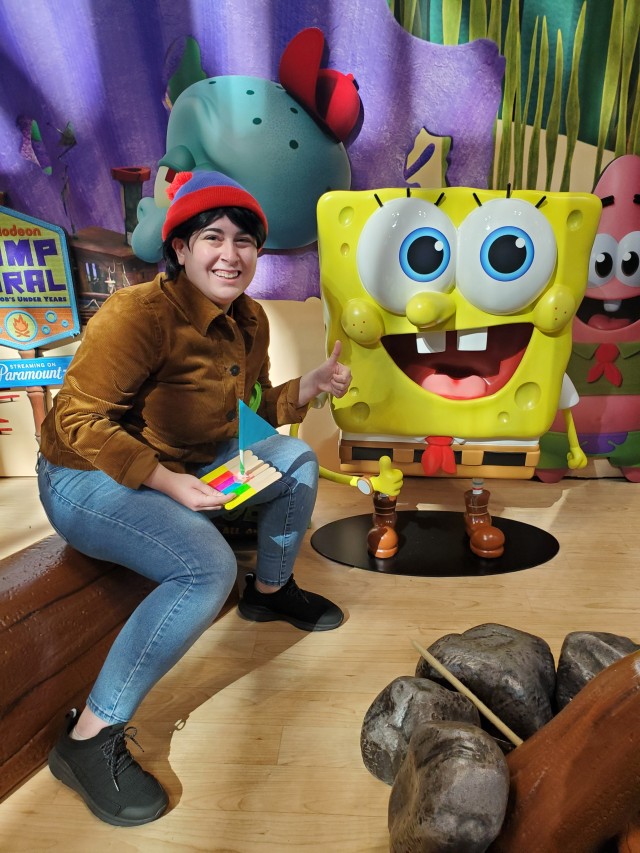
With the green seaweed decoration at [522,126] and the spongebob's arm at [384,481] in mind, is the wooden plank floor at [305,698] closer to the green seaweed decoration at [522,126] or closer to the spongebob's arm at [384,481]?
the spongebob's arm at [384,481]

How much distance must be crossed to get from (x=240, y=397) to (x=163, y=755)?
0.55 m

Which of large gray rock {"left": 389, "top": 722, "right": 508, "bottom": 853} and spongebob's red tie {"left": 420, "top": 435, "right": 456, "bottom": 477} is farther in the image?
spongebob's red tie {"left": 420, "top": 435, "right": 456, "bottom": 477}

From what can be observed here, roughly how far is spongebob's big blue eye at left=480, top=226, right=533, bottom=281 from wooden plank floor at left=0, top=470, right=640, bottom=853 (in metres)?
0.62

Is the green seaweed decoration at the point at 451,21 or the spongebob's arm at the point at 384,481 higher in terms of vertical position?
the green seaweed decoration at the point at 451,21

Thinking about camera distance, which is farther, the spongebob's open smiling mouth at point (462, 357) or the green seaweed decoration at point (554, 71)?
the green seaweed decoration at point (554, 71)

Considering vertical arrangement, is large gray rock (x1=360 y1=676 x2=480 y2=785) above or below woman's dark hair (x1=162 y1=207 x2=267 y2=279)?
below

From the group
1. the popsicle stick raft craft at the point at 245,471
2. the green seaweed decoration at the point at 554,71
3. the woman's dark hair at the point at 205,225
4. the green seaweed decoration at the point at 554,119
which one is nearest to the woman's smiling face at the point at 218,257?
the woman's dark hair at the point at 205,225

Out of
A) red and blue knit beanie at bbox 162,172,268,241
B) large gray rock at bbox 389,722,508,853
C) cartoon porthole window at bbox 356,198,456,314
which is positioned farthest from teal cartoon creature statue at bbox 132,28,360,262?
large gray rock at bbox 389,722,508,853

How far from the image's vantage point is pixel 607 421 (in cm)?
177

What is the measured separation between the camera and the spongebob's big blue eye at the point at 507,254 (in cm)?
119

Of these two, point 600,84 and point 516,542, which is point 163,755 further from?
point 600,84

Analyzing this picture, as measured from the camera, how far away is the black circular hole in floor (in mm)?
1329

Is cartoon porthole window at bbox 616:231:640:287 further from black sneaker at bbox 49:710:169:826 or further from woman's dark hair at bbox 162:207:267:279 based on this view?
black sneaker at bbox 49:710:169:826

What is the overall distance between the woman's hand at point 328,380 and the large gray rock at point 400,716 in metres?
0.56
